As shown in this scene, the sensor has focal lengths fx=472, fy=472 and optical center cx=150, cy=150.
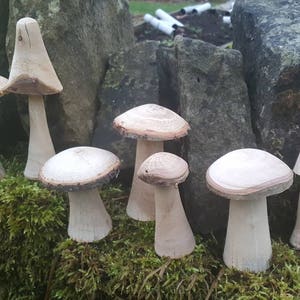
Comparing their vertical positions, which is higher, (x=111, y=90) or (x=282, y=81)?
(x=282, y=81)

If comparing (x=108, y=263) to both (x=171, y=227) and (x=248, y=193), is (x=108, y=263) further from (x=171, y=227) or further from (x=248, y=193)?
(x=248, y=193)

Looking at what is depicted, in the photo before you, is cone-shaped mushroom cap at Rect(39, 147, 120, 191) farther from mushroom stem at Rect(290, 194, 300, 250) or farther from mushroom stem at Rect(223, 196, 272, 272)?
mushroom stem at Rect(290, 194, 300, 250)

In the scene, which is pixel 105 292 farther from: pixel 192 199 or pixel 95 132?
pixel 95 132

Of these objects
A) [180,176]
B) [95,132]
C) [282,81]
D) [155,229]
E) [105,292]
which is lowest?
[105,292]

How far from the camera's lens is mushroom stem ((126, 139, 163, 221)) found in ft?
6.99

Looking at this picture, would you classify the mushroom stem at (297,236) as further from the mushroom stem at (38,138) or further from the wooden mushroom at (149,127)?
the mushroom stem at (38,138)

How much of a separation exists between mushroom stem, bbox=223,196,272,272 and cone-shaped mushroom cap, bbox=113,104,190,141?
0.37 meters

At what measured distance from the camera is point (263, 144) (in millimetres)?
2215

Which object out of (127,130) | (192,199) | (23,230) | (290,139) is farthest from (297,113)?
(23,230)

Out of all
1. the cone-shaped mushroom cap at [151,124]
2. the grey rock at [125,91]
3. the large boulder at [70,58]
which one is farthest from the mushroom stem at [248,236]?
the large boulder at [70,58]

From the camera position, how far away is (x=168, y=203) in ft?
6.31

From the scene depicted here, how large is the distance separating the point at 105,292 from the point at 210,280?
45 centimetres

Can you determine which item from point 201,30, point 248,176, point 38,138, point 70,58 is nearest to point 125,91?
point 70,58

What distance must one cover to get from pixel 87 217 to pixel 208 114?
0.74m
